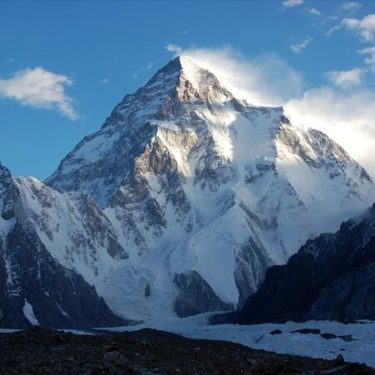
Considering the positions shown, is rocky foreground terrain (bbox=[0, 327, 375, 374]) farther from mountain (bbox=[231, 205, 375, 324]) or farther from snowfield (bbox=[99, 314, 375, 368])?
mountain (bbox=[231, 205, 375, 324])

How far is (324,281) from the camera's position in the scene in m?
159

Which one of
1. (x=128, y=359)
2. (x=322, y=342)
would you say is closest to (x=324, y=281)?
(x=322, y=342)

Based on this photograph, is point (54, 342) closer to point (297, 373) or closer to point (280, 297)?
point (297, 373)

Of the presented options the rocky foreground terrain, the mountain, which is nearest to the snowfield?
the rocky foreground terrain

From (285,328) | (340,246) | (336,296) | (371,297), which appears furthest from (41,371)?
(340,246)

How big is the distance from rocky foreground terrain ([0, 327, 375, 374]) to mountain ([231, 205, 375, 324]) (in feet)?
244

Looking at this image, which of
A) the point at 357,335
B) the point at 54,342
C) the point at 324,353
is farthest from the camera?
the point at 357,335

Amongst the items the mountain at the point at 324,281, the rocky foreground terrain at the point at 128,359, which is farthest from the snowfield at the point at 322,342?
the mountain at the point at 324,281

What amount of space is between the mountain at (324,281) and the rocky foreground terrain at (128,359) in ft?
244

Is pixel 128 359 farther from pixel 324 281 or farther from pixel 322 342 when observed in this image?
pixel 324 281

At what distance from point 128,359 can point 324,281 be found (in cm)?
12905

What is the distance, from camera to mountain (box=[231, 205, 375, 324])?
119 meters

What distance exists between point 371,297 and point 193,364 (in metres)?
80.9

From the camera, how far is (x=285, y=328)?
67.4m
